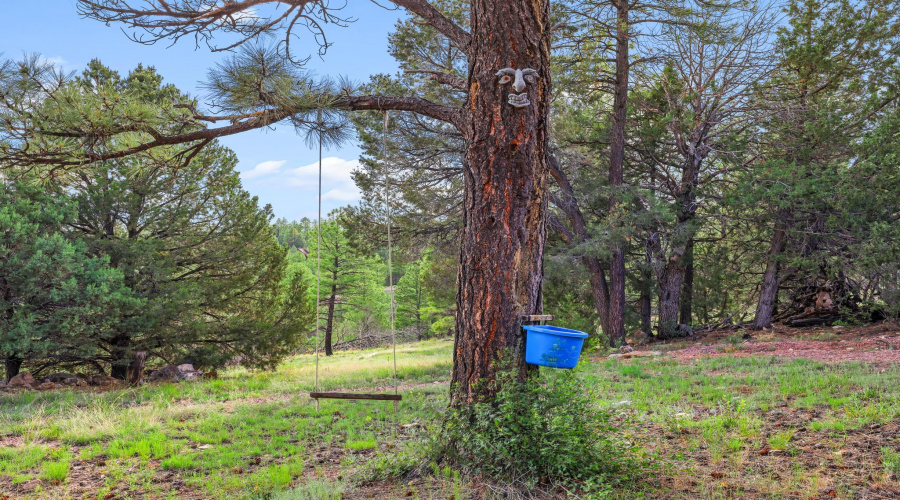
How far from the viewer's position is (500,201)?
388cm

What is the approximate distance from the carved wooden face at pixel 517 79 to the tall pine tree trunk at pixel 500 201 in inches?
1.8

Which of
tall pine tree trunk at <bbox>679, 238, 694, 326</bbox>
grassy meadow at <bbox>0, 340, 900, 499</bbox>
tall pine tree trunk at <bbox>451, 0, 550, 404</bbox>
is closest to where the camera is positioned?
grassy meadow at <bbox>0, 340, 900, 499</bbox>

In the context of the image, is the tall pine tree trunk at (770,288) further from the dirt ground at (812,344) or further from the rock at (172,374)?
the rock at (172,374)

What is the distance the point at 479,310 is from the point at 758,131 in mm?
11476

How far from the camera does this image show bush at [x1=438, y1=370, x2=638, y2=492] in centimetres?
325

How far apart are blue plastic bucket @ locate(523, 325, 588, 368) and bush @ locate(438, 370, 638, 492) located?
0.09m

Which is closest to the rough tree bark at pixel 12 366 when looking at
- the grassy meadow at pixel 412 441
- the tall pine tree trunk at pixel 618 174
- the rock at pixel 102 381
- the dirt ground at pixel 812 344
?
the rock at pixel 102 381

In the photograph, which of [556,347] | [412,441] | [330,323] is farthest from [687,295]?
[330,323]

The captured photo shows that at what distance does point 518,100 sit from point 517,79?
142mm

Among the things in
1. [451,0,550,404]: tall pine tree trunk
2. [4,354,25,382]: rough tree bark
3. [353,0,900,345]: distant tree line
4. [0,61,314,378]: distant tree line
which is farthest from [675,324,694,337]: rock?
[4,354,25,382]: rough tree bark

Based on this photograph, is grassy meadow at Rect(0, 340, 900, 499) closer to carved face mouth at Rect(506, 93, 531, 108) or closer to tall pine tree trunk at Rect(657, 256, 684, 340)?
carved face mouth at Rect(506, 93, 531, 108)

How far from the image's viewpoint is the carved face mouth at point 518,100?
387cm

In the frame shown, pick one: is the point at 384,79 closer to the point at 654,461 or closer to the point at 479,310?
the point at 479,310

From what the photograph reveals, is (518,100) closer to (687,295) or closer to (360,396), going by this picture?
(360,396)
